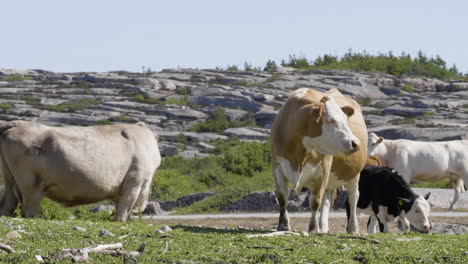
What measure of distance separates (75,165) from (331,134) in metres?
4.14

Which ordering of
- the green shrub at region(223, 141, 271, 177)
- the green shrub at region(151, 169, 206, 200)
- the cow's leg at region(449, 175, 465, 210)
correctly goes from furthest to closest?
the green shrub at region(223, 141, 271, 177) → the green shrub at region(151, 169, 206, 200) → the cow's leg at region(449, 175, 465, 210)

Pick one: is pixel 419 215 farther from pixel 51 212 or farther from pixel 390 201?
pixel 51 212

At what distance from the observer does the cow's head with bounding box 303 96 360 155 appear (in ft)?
37.5

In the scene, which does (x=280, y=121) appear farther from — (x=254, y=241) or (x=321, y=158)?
(x=254, y=241)

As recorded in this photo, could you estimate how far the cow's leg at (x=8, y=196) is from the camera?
13.2 m

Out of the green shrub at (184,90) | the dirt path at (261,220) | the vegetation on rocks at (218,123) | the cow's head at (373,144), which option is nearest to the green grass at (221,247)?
the dirt path at (261,220)

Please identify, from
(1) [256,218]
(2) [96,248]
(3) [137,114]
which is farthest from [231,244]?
(3) [137,114]

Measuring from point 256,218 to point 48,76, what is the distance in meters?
103

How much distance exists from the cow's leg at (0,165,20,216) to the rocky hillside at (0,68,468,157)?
137 feet

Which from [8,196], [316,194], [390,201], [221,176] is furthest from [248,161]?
[316,194]

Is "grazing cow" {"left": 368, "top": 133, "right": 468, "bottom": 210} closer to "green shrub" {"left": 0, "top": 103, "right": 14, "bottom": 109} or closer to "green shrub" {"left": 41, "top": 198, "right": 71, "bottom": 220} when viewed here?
"green shrub" {"left": 41, "top": 198, "right": 71, "bottom": 220}

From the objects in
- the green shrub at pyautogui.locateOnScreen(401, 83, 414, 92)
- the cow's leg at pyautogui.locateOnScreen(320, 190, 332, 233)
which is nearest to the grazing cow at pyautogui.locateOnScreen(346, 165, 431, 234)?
the cow's leg at pyautogui.locateOnScreen(320, 190, 332, 233)

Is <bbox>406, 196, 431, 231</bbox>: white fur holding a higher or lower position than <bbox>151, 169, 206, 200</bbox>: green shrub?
higher

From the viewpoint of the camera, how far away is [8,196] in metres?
13.3
